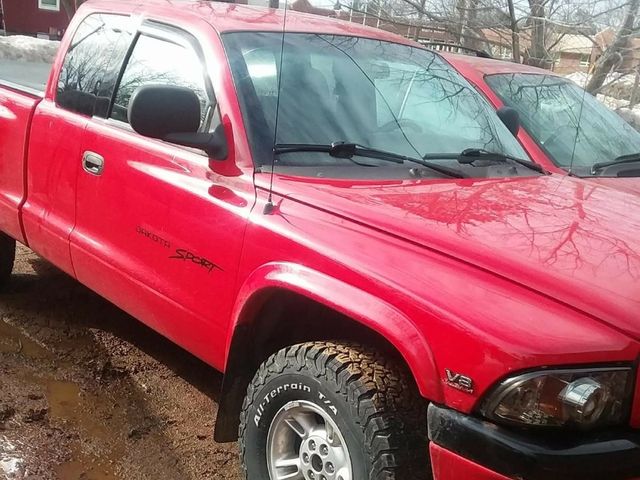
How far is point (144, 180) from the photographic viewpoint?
10.7 ft

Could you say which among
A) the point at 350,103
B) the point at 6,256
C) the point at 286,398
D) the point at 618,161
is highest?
the point at 350,103

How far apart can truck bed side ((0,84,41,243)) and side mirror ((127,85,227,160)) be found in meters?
1.52

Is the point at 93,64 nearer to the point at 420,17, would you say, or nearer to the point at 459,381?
the point at 459,381

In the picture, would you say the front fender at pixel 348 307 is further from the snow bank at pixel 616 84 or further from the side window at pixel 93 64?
the snow bank at pixel 616 84

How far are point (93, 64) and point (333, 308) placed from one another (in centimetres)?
226

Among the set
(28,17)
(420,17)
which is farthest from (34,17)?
(420,17)

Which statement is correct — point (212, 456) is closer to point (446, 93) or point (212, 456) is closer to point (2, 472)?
point (2, 472)

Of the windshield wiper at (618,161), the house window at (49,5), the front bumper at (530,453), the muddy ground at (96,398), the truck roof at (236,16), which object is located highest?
the truck roof at (236,16)

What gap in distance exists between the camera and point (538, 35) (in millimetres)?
10438

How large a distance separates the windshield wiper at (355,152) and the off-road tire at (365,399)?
820mm

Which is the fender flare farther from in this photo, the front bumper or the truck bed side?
the truck bed side

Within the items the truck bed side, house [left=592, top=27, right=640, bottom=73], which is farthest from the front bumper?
house [left=592, top=27, right=640, bottom=73]

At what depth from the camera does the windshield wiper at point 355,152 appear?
2.98 metres

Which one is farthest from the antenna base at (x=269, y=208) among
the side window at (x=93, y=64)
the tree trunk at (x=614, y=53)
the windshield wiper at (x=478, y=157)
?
the tree trunk at (x=614, y=53)
